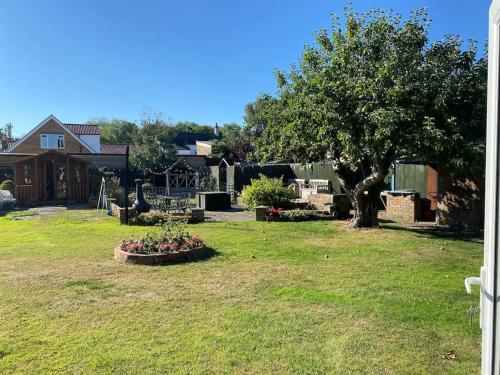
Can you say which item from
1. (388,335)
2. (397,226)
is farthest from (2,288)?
(397,226)

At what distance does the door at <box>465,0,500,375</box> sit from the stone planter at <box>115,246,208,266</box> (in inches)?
246

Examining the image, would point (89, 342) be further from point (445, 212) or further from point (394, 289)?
point (445, 212)

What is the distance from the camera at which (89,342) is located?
13.7 ft

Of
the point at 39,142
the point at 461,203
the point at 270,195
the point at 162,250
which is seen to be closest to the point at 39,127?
the point at 39,142

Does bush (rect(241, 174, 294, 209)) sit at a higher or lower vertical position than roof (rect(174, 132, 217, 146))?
lower

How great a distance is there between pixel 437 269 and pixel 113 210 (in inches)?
475

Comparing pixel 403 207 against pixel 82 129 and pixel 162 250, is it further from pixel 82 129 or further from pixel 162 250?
pixel 82 129

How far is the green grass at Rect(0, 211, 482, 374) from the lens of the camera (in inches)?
149

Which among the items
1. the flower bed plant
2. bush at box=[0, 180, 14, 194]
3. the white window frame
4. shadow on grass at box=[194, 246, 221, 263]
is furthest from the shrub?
the white window frame

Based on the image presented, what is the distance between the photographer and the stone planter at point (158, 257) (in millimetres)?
7508

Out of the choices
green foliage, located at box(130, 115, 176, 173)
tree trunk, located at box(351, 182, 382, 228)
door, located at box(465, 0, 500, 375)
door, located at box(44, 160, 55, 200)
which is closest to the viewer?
door, located at box(465, 0, 500, 375)

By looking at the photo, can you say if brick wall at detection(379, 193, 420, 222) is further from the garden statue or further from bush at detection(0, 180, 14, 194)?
bush at detection(0, 180, 14, 194)

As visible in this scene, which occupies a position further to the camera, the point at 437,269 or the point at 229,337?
the point at 437,269

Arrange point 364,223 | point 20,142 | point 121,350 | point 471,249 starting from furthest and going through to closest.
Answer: point 20,142, point 364,223, point 471,249, point 121,350
